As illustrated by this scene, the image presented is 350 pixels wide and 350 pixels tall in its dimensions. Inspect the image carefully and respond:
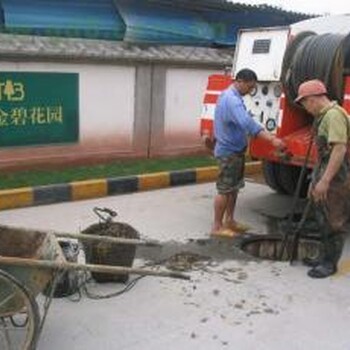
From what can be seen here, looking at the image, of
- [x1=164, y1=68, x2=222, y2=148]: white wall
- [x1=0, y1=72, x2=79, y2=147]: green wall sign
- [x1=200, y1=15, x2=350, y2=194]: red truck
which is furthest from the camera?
[x1=164, y1=68, x2=222, y2=148]: white wall

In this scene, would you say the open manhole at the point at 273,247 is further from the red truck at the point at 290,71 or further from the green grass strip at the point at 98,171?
the green grass strip at the point at 98,171

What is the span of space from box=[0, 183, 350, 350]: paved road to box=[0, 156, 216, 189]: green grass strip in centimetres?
224

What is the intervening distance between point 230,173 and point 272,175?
1.55 metres

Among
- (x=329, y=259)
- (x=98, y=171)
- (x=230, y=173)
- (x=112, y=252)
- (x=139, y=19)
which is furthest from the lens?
(x=139, y=19)

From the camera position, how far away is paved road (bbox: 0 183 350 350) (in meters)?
4.45

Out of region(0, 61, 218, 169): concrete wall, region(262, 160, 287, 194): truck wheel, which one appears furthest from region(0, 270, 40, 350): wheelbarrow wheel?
region(0, 61, 218, 169): concrete wall

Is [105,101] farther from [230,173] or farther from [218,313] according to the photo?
[218,313]

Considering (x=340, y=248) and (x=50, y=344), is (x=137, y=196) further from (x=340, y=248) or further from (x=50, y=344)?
(x=50, y=344)

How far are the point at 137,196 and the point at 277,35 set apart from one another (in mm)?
2741

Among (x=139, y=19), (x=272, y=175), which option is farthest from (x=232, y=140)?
(x=139, y=19)

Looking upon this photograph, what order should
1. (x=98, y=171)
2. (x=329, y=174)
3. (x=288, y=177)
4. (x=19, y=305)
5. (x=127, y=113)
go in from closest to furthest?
(x=19, y=305)
(x=329, y=174)
(x=288, y=177)
(x=98, y=171)
(x=127, y=113)

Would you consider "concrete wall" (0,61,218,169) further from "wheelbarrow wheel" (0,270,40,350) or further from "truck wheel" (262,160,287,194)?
"wheelbarrow wheel" (0,270,40,350)

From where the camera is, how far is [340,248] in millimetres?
5746

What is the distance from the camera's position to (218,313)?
4.89 metres
